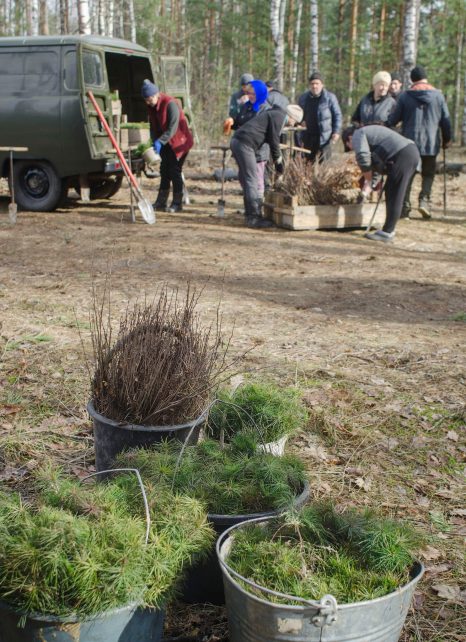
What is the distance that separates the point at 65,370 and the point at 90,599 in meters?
3.26

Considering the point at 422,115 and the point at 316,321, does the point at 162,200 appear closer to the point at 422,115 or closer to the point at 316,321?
the point at 422,115

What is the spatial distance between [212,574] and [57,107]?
9905 mm

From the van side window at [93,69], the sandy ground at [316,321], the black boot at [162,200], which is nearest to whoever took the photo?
the sandy ground at [316,321]

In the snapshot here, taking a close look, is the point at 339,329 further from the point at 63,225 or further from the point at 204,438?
the point at 63,225

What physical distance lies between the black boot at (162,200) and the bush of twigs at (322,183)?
2457 millimetres

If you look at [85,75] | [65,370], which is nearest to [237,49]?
[85,75]

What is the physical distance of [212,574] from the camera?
111 inches

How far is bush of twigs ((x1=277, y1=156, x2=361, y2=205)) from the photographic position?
35.8 feet

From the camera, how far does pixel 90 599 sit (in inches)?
85.2

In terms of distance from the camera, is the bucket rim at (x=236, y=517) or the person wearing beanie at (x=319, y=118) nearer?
the bucket rim at (x=236, y=517)

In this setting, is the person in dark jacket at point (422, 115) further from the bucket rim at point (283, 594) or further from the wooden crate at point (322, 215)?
the bucket rim at point (283, 594)

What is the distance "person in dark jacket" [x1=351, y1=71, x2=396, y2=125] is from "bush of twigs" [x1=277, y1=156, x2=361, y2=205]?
108 centimetres

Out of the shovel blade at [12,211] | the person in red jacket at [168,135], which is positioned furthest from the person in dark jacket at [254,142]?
the shovel blade at [12,211]

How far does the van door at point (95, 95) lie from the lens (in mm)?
11250
